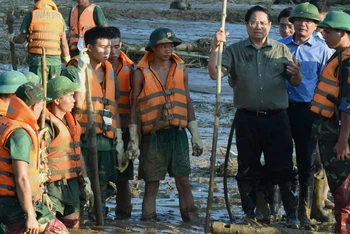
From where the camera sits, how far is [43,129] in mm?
7750

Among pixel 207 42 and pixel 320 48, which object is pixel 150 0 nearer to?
pixel 207 42

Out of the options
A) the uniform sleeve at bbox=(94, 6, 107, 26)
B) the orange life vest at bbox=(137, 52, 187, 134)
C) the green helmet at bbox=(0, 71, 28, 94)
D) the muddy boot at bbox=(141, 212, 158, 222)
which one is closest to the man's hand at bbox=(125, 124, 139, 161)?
the orange life vest at bbox=(137, 52, 187, 134)

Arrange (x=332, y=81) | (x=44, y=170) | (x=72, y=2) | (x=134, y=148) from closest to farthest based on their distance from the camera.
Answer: (x=44, y=170), (x=332, y=81), (x=134, y=148), (x=72, y=2)

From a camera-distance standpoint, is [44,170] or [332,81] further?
[332,81]

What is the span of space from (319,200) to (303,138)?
33.0 inches

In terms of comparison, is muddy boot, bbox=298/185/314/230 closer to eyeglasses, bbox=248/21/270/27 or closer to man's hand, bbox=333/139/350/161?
man's hand, bbox=333/139/350/161

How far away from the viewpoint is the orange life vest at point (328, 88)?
840cm

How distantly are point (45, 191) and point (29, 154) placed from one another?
90 centimetres

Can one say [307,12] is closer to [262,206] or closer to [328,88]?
[328,88]

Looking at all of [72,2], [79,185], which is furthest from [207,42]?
[72,2]

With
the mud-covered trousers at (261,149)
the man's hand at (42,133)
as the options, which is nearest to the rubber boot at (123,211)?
the mud-covered trousers at (261,149)

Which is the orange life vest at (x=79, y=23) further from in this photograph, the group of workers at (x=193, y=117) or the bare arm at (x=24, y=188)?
the bare arm at (x=24, y=188)

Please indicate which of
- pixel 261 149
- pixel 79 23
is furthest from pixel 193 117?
pixel 79 23

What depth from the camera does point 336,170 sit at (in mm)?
8453
